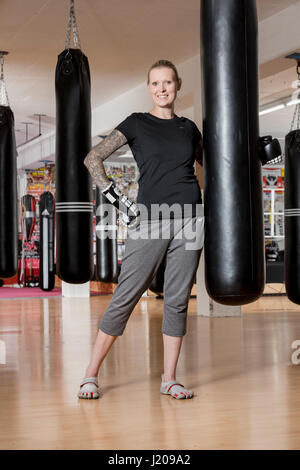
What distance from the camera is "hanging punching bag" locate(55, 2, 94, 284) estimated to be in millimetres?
3574

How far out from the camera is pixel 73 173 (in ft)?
11.9

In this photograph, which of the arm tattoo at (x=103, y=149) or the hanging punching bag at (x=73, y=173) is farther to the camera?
the hanging punching bag at (x=73, y=173)

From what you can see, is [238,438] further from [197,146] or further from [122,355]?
[122,355]

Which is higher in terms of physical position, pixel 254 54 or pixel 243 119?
pixel 254 54

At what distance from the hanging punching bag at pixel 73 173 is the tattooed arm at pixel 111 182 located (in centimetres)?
Answer: 86

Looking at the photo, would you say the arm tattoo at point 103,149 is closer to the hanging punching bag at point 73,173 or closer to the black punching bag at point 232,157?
the black punching bag at point 232,157

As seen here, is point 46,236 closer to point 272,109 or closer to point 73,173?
point 272,109

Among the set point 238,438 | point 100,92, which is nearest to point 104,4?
point 100,92

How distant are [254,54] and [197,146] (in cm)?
50

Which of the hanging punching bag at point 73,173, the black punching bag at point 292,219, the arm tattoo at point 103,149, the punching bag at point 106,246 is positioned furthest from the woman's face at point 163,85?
the punching bag at point 106,246

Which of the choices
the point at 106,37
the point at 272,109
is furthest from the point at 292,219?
the point at 272,109

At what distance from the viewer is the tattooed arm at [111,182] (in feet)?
8.71

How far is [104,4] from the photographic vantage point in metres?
5.39
